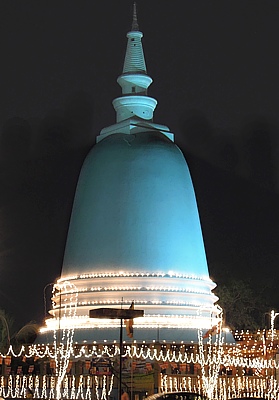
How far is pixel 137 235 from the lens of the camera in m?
34.9

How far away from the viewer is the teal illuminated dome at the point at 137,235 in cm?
3341

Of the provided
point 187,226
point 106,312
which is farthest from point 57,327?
point 106,312

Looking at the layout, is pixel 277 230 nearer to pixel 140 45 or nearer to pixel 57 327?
pixel 140 45

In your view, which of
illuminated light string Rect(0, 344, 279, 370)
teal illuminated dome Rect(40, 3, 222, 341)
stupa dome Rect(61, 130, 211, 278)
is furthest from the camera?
stupa dome Rect(61, 130, 211, 278)

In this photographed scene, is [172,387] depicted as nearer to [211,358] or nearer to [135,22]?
[211,358]

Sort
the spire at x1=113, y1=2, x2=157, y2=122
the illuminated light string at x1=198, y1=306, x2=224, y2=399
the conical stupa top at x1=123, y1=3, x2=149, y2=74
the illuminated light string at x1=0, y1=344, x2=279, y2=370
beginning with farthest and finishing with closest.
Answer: the conical stupa top at x1=123, y1=3, x2=149, y2=74
the spire at x1=113, y1=2, x2=157, y2=122
the illuminated light string at x1=0, y1=344, x2=279, y2=370
the illuminated light string at x1=198, y1=306, x2=224, y2=399

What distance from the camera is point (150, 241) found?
3484 cm

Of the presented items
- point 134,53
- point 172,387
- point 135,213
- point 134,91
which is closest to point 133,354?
point 172,387

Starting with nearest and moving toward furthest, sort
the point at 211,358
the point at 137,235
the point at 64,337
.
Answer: the point at 211,358 → the point at 64,337 → the point at 137,235

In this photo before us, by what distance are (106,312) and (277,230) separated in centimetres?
2819

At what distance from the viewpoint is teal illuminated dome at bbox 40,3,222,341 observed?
33406 millimetres

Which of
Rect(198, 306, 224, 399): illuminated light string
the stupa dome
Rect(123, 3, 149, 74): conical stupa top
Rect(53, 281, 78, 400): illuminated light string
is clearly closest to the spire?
Rect(123, 3, 149, 74): conical stupa top

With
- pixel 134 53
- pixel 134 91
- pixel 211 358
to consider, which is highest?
pixel 134 53

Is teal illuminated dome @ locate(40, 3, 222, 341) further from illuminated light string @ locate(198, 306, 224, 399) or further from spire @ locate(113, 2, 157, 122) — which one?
illuminated light string @ locate(198, 306, 224, 399)
